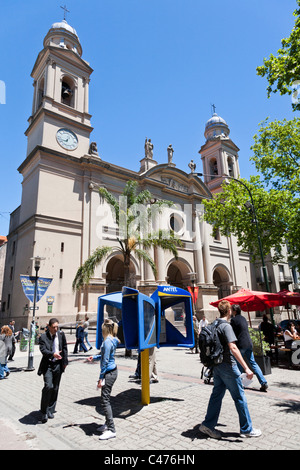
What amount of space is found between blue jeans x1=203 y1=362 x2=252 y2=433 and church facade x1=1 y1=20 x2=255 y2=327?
1829 centimetres

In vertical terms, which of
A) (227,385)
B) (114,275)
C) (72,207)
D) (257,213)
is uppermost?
(72,207)

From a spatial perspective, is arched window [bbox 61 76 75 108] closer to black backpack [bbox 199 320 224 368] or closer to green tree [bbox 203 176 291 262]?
green tree [bbox 203 176 291 262]

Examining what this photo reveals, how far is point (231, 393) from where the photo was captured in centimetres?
414

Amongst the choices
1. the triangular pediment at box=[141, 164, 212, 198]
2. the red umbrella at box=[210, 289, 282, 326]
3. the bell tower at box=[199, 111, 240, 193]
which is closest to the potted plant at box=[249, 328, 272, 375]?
the red umbrella at box=[210, 289, 282, 326]

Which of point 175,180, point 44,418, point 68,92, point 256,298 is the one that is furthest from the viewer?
point 175,180

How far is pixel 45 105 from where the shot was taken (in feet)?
81.8

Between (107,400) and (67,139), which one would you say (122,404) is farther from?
(67,139)

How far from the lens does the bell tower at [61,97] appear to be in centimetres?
2494

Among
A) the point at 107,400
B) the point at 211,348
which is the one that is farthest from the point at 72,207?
the point at 211,348

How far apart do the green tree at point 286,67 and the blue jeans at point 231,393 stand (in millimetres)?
9020

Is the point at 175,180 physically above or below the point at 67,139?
below

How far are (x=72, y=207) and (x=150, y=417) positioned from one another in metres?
20.7

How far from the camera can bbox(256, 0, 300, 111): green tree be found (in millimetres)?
9031
